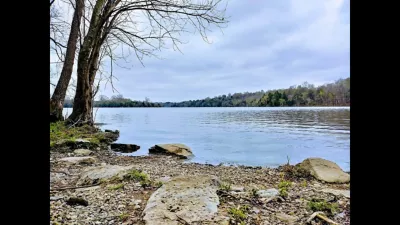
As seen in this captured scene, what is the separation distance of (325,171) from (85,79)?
270 inches

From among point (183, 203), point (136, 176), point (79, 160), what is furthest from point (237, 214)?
point (79, 160)

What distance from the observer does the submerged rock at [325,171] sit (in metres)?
3.66

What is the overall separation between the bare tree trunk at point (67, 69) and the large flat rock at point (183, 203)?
6.62 metres

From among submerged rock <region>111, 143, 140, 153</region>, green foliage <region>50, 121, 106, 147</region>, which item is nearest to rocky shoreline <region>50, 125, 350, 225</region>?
green foliage <region>50, 121, 106, 147</region>

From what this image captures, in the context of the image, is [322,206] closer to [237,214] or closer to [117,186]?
[237,214]

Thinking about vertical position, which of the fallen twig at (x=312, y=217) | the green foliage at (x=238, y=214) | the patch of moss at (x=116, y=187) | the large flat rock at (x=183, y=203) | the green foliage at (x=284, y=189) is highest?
the large flat rock at (x=183, y=203)

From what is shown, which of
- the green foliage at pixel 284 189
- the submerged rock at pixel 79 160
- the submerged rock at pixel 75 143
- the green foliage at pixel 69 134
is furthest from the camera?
the green foliage at pixel 69 134

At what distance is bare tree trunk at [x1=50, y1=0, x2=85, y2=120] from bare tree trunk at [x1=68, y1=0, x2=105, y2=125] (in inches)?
14.5

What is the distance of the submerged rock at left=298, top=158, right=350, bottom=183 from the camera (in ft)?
12.0

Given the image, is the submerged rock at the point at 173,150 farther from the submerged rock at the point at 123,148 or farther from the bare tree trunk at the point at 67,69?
the bare tree trunk at the point at 67,69

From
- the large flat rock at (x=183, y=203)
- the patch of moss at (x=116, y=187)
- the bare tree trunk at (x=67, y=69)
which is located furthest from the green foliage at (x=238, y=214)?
the bare tree trunk at (x=67, y=69)
